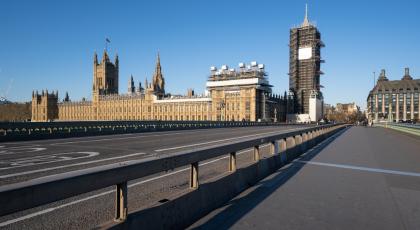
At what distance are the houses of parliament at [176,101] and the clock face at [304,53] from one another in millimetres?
15016

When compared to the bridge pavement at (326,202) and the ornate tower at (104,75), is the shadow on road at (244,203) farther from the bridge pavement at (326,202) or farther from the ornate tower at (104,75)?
the ornate tower at (104,75)

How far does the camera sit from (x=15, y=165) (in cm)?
1040

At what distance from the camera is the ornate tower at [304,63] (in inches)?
5413

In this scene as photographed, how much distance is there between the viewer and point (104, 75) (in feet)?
609

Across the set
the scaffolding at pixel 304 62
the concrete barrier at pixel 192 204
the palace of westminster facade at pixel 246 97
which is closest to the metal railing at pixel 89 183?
the concrete barrier at pixel 192 204

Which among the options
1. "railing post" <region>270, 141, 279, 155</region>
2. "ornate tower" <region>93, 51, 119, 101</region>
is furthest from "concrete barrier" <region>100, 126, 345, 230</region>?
"ornate tower" <region>93, 51, 119, 101</region>

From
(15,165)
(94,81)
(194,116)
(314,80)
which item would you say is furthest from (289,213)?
(94,81)

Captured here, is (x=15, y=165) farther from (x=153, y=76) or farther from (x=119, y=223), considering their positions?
(x=153, y=76)

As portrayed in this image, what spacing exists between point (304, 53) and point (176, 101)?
5567 cm

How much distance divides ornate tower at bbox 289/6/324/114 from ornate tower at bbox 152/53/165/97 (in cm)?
6170

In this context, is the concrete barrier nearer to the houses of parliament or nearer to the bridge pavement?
the bridge pavement

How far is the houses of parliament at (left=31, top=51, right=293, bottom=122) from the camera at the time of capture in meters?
138

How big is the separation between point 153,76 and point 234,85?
4830 centimetres

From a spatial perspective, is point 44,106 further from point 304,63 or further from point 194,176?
point 194,176
